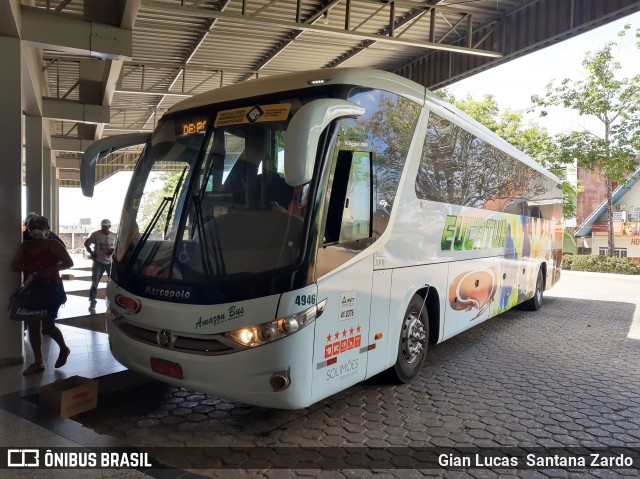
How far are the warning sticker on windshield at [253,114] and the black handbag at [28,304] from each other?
288cm

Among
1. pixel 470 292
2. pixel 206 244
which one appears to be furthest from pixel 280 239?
pixel 470 292

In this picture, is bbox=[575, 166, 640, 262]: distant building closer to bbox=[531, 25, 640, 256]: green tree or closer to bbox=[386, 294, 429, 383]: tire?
bbox=[531, 25, 640, 256]: green tree

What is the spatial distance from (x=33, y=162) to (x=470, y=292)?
983 cm

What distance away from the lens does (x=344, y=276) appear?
13.9 ft

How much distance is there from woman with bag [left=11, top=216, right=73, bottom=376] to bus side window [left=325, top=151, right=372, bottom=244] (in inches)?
133

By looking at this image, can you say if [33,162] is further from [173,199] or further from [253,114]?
[253,114]

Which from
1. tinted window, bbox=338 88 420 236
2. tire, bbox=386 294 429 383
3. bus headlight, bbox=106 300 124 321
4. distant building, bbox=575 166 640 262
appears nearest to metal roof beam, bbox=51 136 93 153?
bus headlight, bbox=106 300 124 321

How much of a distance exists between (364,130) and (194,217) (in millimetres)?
1734

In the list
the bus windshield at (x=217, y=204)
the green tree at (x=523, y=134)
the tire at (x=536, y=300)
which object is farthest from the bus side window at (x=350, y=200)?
the green tree at (x=523, y=134)

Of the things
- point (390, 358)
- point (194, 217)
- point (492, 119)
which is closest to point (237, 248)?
point (194, 217)

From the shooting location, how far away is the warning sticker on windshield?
4.27 meters

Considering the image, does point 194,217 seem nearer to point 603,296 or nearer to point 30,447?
point 30,447

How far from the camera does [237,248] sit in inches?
158

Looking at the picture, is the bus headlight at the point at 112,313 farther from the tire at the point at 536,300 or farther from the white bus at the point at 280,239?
the tire at the point at 536,300
